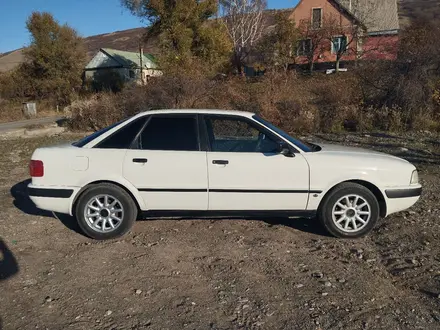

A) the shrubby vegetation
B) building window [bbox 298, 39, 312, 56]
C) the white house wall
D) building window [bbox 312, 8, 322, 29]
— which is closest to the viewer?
the shrubby vegetation

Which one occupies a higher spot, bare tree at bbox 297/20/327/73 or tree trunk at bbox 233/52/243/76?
bare tree at bbox 297/20/327/73

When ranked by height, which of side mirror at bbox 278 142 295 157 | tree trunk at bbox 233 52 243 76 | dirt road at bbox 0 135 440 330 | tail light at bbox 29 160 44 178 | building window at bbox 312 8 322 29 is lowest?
dirt road at bbox 0 135 440 330

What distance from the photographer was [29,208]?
5.89 metres

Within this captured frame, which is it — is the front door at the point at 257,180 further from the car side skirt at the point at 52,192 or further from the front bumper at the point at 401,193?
the car side skirt at the point at 52,192

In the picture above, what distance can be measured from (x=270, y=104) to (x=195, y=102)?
2.59 m

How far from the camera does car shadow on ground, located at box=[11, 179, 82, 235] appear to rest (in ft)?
16.9

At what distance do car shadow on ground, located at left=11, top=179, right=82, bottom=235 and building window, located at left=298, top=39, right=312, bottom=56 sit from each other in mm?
28830

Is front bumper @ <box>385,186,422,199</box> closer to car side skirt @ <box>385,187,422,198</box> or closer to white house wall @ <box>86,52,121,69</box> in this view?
car side skirt @ <box>385,187,422,198</box>

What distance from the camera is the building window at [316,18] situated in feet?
110

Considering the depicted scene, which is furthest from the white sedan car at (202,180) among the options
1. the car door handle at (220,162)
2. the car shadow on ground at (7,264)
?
the car shadow on ground at (7,264)

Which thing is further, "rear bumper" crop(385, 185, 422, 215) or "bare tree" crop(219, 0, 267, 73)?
"bare tree" crop(219, 0, 267, 73)

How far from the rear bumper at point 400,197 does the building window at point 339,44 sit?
94.0ft

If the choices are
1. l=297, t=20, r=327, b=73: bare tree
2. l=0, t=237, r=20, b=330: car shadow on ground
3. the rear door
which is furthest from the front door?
l=297, t=20, r=327, b=73: bare tree

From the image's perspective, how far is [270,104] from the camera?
528 inches
